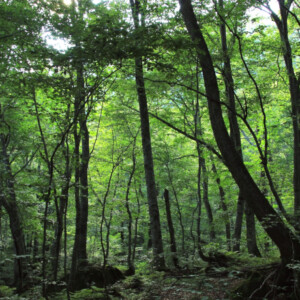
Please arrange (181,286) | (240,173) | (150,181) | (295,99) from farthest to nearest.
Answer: (150,181) < (295,99) < (181,286) < (240,173)

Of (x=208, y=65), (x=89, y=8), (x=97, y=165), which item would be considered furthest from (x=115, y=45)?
(x=97, y=165)

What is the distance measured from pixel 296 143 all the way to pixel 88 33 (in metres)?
5.74

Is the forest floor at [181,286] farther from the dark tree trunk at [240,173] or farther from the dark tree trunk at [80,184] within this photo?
the dark tree trunk at [80,184]

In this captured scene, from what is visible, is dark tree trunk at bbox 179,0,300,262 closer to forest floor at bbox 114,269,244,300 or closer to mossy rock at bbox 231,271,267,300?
mossy rock at bbox 231,271,267,300

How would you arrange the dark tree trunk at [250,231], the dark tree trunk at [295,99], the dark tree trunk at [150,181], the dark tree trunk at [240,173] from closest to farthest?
the dark tree trunk at [240,173] → the dark tree trunk at [295,99] → the dark tree trunk at [250,231] → the dark tree trunk at [150,181]

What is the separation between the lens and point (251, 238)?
767cm

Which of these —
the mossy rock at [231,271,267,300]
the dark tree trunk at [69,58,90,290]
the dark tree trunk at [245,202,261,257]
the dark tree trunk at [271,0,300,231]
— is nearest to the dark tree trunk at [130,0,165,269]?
the dark tree trunk at [69,58,90,290]

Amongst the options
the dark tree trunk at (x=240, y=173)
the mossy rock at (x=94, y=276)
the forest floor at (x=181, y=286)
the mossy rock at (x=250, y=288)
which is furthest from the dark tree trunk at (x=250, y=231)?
the mossy rock at (x=94, y=276)

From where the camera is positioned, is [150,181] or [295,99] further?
[150,181]

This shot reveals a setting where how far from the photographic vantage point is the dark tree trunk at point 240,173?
4215 millimetres

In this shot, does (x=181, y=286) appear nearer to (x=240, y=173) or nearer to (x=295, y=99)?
(x=240, y=173)

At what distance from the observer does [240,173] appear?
4695 millimetres

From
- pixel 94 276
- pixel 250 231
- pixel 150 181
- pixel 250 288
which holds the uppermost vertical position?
pixel 150 181

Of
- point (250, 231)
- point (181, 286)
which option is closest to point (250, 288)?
point (181, 286)
